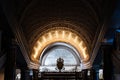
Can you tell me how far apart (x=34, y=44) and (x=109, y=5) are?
1094 cm

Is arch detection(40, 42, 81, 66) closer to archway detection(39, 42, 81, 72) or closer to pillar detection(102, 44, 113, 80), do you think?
archway detection(39, 42, 81, 72)

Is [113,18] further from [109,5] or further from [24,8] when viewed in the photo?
[24,8]

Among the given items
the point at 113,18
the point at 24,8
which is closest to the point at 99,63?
the point at 24,8

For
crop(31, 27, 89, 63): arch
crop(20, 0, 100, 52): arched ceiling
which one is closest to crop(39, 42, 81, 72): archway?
crop(31, 27, 89, 63): arch

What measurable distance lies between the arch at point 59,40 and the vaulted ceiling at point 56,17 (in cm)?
98

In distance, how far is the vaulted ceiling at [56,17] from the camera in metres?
14.4

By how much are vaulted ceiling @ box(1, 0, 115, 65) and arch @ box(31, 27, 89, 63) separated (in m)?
0.98

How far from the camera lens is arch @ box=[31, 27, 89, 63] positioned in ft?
73.7

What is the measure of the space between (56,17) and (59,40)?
5.02m

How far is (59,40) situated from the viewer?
24.4m

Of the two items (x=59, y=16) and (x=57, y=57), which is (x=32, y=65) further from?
(x=57, y=57)

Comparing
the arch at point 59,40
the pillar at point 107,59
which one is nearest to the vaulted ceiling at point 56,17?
the pillar at point 107,59

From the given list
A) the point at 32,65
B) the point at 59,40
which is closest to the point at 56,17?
the point at 32,65

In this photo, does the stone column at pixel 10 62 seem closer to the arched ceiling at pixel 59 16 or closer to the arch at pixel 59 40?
the arched ceiling at pixel 59 16
